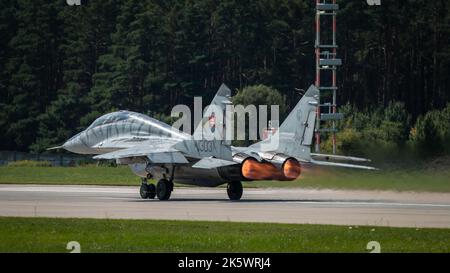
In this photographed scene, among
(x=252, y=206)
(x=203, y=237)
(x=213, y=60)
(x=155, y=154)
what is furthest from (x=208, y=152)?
(x=213, y=60)

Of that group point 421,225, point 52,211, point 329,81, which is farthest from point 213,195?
point 329,81

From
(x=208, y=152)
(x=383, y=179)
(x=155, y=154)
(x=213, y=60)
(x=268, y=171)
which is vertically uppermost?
(x=213, y=60)

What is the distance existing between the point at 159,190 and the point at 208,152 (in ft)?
7.71

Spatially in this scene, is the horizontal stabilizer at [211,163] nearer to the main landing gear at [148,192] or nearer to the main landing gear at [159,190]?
the main landing gear at [159,190]

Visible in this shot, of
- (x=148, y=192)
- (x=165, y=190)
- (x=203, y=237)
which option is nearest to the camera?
(x=203, y=237)

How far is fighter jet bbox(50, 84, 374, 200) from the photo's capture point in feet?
115

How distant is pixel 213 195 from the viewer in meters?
41.0

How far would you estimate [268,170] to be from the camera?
1372 inches

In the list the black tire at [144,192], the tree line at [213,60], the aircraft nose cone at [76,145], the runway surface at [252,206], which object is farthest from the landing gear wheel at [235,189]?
the tree line at [213,60]

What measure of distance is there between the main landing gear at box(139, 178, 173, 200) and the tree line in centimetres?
4670

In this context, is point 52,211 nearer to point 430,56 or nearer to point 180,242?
point 180,242

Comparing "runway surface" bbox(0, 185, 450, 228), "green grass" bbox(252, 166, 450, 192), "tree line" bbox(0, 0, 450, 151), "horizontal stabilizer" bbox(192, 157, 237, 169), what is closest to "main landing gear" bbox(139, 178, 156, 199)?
"runway surface" bbox(0, 185, 450, 228)

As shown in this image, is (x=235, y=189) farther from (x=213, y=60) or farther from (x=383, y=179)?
(x=213, y=60)
